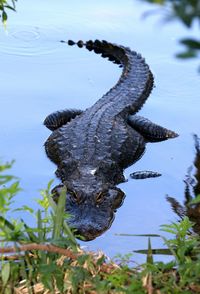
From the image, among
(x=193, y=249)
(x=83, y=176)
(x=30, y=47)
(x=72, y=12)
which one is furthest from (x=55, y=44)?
(x=193, y=249)

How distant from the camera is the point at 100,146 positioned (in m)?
6.46

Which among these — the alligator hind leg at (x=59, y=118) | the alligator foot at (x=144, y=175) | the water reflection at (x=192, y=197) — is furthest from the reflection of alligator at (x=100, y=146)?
the water reflection at (x=192, y=197)

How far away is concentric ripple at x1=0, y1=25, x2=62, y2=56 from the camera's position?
8.55 m

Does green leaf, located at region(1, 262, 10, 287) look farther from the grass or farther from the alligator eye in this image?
the alligator eye

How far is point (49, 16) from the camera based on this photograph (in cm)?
965

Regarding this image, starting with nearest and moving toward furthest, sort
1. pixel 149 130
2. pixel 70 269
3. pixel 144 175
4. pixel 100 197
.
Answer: pixel 70 269 < pixel 100 197 < pixel 144 175 < pixel 149 130

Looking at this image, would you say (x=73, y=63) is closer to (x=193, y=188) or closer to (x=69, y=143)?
(x=69, y=143)

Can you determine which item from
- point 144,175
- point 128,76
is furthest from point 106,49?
point 144,175

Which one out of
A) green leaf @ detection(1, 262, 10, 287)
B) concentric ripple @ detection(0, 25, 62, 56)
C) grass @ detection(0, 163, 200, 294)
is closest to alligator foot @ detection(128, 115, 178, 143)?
concentric ripple @ detection(0, 25, 62, 56)

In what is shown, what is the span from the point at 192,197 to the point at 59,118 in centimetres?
189

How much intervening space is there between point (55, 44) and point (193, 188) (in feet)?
11.8

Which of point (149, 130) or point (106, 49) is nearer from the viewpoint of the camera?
point (149, 130)

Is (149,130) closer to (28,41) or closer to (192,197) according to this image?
(192,197)

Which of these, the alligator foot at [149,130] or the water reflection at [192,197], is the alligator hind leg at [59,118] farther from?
the water reflection at [192,197]
